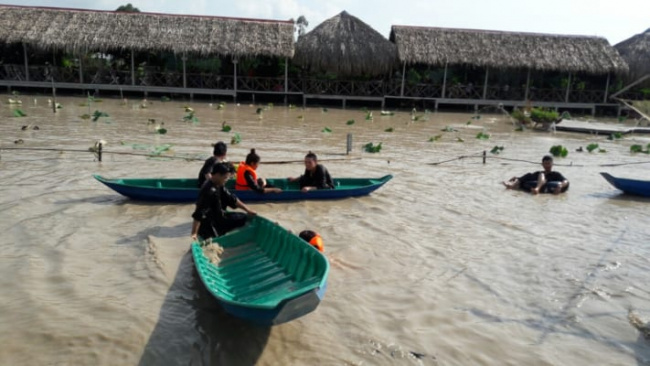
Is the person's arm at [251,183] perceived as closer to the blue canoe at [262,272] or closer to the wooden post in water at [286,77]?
the blue canoe at [262,272]

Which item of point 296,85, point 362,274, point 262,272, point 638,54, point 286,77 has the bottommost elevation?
point 362,274

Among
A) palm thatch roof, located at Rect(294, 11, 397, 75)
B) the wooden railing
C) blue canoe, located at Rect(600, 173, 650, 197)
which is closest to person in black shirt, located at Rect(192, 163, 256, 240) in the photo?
blue canoe, located at Rect(600, 173, 650, 197)

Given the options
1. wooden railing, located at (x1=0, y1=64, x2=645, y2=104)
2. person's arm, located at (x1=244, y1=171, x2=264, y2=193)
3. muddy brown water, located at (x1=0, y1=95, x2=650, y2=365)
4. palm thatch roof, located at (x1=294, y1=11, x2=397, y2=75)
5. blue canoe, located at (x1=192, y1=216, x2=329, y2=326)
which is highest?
palm thatch roof, located at (x1=294, y1=11, x2=397, y2=75)

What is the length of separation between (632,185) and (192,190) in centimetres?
759

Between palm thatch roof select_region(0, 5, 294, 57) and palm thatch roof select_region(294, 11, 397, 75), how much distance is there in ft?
3.14

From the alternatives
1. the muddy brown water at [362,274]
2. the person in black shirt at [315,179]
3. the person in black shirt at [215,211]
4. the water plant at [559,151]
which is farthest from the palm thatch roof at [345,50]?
the person in black shirt at [215,211]

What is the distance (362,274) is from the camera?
5195mm

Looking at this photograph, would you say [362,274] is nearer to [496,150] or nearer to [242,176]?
[242,176]

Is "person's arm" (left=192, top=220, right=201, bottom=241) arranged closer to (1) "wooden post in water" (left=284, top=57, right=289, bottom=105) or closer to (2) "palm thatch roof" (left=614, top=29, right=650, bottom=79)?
(1) "wooden post in water" (left=284, top=57, right=289, bottom=105)

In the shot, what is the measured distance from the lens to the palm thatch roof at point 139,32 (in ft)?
69.8

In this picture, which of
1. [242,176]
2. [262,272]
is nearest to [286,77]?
[242,176]

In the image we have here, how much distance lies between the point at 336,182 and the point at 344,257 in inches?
110

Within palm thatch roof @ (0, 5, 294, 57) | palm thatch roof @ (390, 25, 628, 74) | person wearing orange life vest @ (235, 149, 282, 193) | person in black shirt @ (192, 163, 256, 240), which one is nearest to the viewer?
person in black shirt @ (192, 163, 256, 240)

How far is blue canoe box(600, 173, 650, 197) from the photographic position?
8812 millimetres
